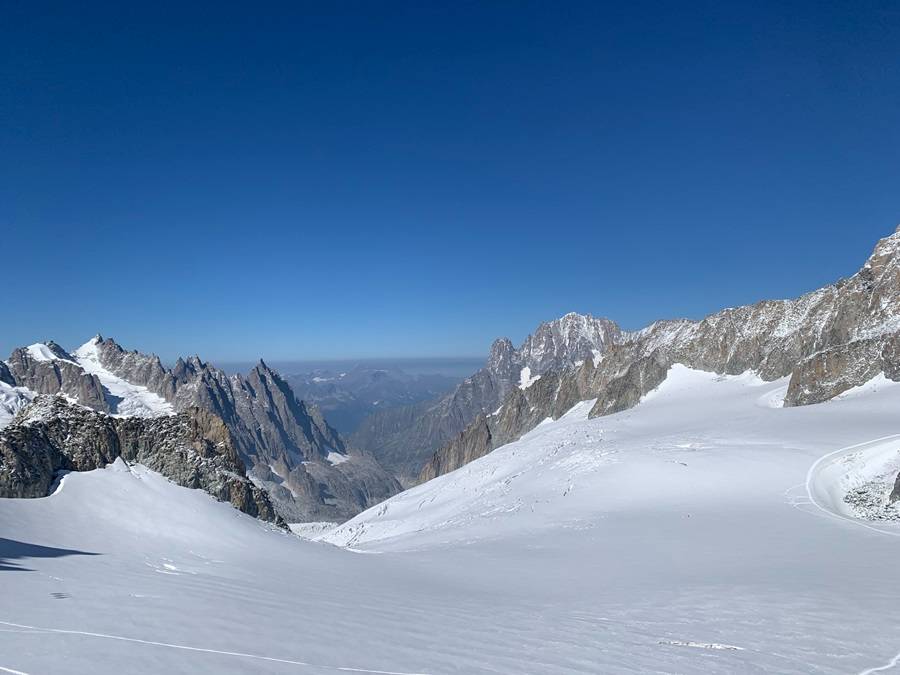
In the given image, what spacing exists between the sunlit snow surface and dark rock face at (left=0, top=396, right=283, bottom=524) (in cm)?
135

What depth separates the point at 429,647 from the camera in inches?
353

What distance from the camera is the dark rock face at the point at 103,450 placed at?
20.1 metres

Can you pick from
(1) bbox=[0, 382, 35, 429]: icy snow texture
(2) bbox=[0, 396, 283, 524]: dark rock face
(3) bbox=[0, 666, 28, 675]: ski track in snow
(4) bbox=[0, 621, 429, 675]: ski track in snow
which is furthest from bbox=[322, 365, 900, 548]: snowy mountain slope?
(1) bbox=[0, 382, 35, 429]: icy snow texture

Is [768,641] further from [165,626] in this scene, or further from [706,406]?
[706,406]

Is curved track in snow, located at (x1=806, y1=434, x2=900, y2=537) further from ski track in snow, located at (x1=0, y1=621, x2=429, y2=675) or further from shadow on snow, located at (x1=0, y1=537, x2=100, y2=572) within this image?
shadow on snow, located at (x1=0, y1=537, x2=100, y2=572)

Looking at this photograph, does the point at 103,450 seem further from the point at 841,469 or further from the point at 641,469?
the point at 841,469

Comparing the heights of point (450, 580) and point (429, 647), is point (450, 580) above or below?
below

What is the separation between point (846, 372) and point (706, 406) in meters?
15.3

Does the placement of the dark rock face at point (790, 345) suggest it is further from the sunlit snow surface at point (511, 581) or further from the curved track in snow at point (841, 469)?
the curved track in snow at point (841, 469)

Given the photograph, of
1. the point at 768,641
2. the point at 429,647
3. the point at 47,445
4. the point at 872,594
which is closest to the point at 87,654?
the point at 429,647

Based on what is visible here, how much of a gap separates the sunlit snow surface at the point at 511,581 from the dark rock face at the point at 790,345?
793 inches

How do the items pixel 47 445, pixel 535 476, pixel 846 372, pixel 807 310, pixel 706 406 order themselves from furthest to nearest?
pixel 807 310
pixel 706 406
pixel 846 372
pixel 535 476
pixel 47 445

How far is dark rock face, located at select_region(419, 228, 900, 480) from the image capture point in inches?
2073

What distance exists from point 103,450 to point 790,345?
2960 inches
